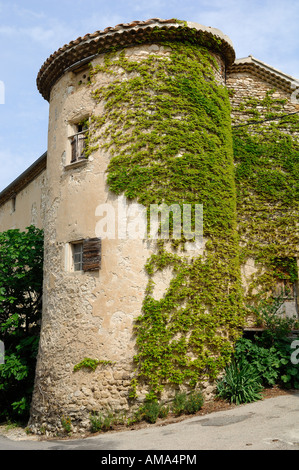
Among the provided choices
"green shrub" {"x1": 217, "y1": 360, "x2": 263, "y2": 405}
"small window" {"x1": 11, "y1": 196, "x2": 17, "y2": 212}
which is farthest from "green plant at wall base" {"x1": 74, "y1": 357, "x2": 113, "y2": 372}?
"small window" {"x1": 11, "y1": 196, "x2": 17, "y2": 212}

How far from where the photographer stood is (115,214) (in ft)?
33.8

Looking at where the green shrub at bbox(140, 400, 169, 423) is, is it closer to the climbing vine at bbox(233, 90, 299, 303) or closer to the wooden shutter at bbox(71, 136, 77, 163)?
the climbing vine at bbox(233, 90, 299, 303)

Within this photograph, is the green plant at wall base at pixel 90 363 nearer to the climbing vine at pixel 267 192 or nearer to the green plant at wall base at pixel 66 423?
the green plant at wall base at pixel 66 423

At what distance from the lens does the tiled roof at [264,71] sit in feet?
44.7

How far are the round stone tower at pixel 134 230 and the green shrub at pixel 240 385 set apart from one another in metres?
0.35

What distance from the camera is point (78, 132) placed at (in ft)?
38.3

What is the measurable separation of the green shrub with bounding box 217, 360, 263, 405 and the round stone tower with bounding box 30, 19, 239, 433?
352 millimetres

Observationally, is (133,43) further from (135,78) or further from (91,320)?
(91,320)

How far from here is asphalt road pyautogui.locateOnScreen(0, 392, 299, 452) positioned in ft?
22.3

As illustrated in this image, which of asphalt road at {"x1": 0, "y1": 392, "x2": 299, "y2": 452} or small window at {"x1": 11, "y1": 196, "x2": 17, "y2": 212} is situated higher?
→ small window at {"x1": 11, "y1": 196, "x2": 17, "y2": 212}

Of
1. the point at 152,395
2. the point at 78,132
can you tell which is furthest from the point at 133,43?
the point at 152,395

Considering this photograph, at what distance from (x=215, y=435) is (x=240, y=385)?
220 cm

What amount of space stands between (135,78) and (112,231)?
372 cm

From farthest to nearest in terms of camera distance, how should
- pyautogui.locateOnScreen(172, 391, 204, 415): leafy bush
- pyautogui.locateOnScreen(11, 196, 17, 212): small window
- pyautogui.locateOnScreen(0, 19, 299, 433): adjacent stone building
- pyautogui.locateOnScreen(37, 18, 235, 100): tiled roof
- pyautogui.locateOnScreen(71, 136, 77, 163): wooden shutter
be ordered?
1. pyautogui.locateOnScreen(11, 196, 17, 212): small window
2. pyautogui.locateOnScreen(71, 136, 77, 163): wooden shutter
3. pyautogui.locateOnScreen(37, 18, 235, 100): tiled roof
4. pyautogui.locateOnScreen(0, 19, 299, 433): adjacent stone building
5. pyautogui.locateOnScreen(172, 391, 204, 415): leafy bush
